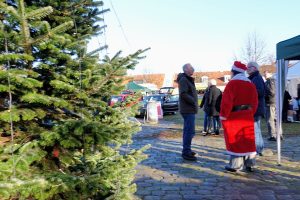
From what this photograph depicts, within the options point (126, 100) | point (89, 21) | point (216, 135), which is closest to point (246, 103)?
point (126, 100)

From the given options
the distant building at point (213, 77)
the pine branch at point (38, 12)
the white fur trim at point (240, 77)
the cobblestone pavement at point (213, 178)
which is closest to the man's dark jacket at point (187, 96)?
the cobblestone pavement at point (213, 178)

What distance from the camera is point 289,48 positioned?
20.8 feet

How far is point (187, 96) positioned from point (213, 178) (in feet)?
6.92

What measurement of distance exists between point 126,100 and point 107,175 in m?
0.95

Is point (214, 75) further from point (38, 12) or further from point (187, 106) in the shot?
point (38, 12)

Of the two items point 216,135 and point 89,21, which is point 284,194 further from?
point 216,135

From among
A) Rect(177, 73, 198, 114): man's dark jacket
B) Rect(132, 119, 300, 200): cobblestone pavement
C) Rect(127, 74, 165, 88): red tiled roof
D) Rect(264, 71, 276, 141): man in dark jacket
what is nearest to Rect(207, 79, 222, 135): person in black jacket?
Rect(264, 71, 276, 141): man in dark jacket

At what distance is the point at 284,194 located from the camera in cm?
508

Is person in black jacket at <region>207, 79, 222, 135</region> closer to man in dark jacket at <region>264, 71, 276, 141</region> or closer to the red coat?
man in dark jacket at <region>264, 71, 276, 141</region>

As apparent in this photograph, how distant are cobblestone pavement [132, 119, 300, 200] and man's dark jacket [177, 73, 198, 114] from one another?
1.09m

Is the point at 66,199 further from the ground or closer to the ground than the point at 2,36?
closer to the ground

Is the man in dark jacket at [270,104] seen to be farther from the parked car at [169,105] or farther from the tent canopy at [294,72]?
the parked car at [169,105]

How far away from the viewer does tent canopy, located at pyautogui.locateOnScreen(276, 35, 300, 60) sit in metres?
6.05

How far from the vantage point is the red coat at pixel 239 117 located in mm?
6211
